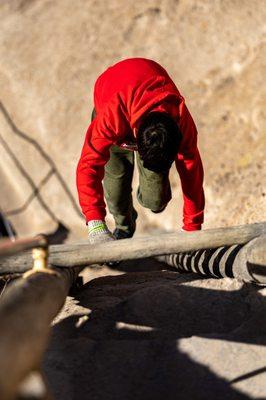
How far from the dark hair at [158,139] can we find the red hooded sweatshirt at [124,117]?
0.10m

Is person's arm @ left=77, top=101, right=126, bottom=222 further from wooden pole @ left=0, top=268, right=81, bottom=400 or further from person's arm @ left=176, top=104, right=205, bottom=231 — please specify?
wooden pole @ left=0, top=268, right=81, bottom=400

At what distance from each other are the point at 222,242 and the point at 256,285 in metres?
0.32

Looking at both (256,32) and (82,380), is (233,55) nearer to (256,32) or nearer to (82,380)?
(256,32)

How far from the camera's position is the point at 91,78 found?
639 centimetres

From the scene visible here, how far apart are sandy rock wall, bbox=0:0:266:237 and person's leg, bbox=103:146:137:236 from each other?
1.67 m

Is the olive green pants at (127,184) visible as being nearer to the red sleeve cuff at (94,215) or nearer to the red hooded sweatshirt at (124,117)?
the red hooded sweatshirt at (124,117)

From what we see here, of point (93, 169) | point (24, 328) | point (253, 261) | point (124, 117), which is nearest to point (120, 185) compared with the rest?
point (93, 169)

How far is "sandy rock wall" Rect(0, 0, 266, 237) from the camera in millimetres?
5809

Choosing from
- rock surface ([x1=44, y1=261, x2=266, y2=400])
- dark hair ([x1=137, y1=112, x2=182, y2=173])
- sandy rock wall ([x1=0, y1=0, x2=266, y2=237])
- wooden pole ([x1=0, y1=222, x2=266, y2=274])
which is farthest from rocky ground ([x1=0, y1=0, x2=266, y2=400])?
dark hair ([x1=137, y1=112, x2=182, y2=173])

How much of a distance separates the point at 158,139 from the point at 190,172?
A: 68 cm

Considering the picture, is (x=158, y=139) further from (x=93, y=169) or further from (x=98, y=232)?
(x=98, y=232)

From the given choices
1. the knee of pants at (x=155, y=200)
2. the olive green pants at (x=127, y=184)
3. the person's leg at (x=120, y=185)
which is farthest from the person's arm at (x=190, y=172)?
the person's leg at (x=120, y=185)

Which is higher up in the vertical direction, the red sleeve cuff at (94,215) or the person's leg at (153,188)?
the red sleeve cuff at (94,215)

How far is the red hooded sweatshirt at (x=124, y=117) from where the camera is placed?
2633mm
